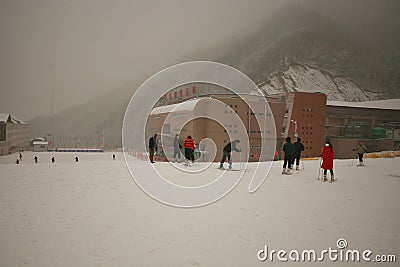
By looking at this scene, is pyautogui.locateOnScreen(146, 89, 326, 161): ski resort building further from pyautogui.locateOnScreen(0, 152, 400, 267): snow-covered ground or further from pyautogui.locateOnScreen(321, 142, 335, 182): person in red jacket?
pyautogui.locateOnScreen(0, 152, 400, 267): snow-covered ground

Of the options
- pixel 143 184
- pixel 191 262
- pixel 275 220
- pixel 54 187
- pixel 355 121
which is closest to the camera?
pixel 191 262

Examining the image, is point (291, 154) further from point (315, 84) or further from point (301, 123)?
point (315, 84)

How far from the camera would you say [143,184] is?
10547 mm

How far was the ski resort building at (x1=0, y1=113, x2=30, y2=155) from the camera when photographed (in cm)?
5951

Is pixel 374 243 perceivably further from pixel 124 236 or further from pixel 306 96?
pixel 306 96

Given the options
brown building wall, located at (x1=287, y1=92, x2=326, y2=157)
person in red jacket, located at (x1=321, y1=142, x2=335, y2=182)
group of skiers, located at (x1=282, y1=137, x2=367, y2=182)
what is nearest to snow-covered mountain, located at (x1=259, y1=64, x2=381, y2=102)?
brown building wall, located at (x1=287, y1=92, x2=326, y2=157)

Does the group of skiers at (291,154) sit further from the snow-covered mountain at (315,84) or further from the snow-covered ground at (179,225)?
the snow-covered mountain at (315,84)

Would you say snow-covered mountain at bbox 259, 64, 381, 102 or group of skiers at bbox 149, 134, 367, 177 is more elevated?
snow-covered mountain at bbox 259, 64, 381, 102

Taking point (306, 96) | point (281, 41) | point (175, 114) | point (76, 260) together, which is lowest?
point (76, 260)

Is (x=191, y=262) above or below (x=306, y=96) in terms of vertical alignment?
below

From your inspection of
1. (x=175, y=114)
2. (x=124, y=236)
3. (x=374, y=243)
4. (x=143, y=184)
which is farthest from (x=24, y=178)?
(x=175, y=114)

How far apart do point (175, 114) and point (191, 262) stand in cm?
3552

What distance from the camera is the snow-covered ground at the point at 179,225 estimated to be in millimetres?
4984

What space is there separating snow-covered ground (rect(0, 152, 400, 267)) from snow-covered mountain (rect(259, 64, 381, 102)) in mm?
106796
